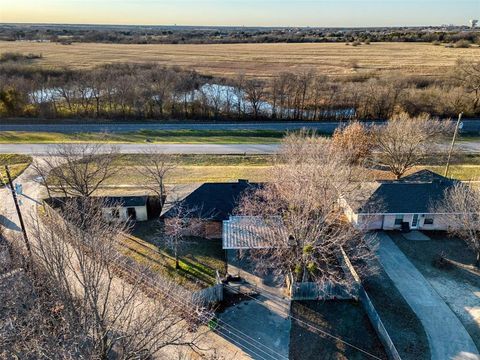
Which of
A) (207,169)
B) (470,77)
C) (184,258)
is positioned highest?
(470,77)

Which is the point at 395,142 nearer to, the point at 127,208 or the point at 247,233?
the point at 247,233

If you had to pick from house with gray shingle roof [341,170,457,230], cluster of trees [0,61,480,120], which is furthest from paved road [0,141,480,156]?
house with gray shingle roof [341,170,457,230]

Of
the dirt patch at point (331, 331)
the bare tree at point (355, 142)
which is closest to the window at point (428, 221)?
the bare tree at point (355, 142)

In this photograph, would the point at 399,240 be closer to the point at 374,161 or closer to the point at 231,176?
the point at 374,161

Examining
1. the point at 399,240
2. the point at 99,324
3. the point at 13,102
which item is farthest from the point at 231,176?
the point at 13,102

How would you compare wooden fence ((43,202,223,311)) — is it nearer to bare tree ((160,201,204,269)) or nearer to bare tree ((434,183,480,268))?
bare tree ((160,201,204,269))

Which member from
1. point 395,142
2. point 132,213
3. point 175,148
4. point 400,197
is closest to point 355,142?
point 395,142

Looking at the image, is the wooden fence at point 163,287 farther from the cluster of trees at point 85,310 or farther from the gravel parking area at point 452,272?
the gravel parking area at point 452,272

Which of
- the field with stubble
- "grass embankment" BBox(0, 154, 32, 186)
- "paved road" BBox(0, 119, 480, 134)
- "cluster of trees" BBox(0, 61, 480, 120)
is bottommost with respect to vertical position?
"grass embankment" BBox(0, 154, 32, 186)
